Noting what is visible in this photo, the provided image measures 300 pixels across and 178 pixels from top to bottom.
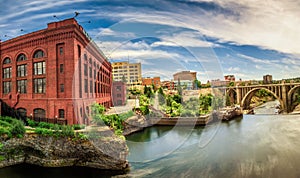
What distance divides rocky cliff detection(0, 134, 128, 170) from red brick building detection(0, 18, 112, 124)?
138cm

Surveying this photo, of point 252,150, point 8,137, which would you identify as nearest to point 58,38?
point 8,137

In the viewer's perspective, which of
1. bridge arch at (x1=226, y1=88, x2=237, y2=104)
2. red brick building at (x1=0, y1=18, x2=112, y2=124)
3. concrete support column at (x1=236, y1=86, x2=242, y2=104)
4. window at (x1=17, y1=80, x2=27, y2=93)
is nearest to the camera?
red brick building at (x1=0, y1=18, x2=112, y2=124)

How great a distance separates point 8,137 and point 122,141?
5169 mm

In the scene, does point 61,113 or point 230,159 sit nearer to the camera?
point 230,159

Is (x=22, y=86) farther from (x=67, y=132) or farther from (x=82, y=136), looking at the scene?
(x=82, y=136)

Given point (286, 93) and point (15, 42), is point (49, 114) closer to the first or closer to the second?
point (15, 42)

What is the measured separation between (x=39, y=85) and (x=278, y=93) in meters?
30.0

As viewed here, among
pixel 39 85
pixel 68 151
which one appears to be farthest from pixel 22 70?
pixel 68 151

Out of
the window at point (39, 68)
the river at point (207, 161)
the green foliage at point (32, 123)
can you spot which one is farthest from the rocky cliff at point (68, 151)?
the window at point (39, 68)

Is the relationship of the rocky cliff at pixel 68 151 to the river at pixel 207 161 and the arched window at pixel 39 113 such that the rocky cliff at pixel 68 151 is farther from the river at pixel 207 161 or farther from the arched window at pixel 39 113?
the arched window at pixel 39 113

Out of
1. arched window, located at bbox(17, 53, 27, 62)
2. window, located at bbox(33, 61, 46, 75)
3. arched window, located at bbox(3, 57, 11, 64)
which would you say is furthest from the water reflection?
arched window, located at bbox(3, 57, 11, 64)

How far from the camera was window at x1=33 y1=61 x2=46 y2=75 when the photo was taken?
1064cm

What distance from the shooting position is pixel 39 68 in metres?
10.8

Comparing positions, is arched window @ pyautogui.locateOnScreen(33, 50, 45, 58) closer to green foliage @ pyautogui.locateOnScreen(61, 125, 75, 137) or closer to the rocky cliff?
the rocky cliff
